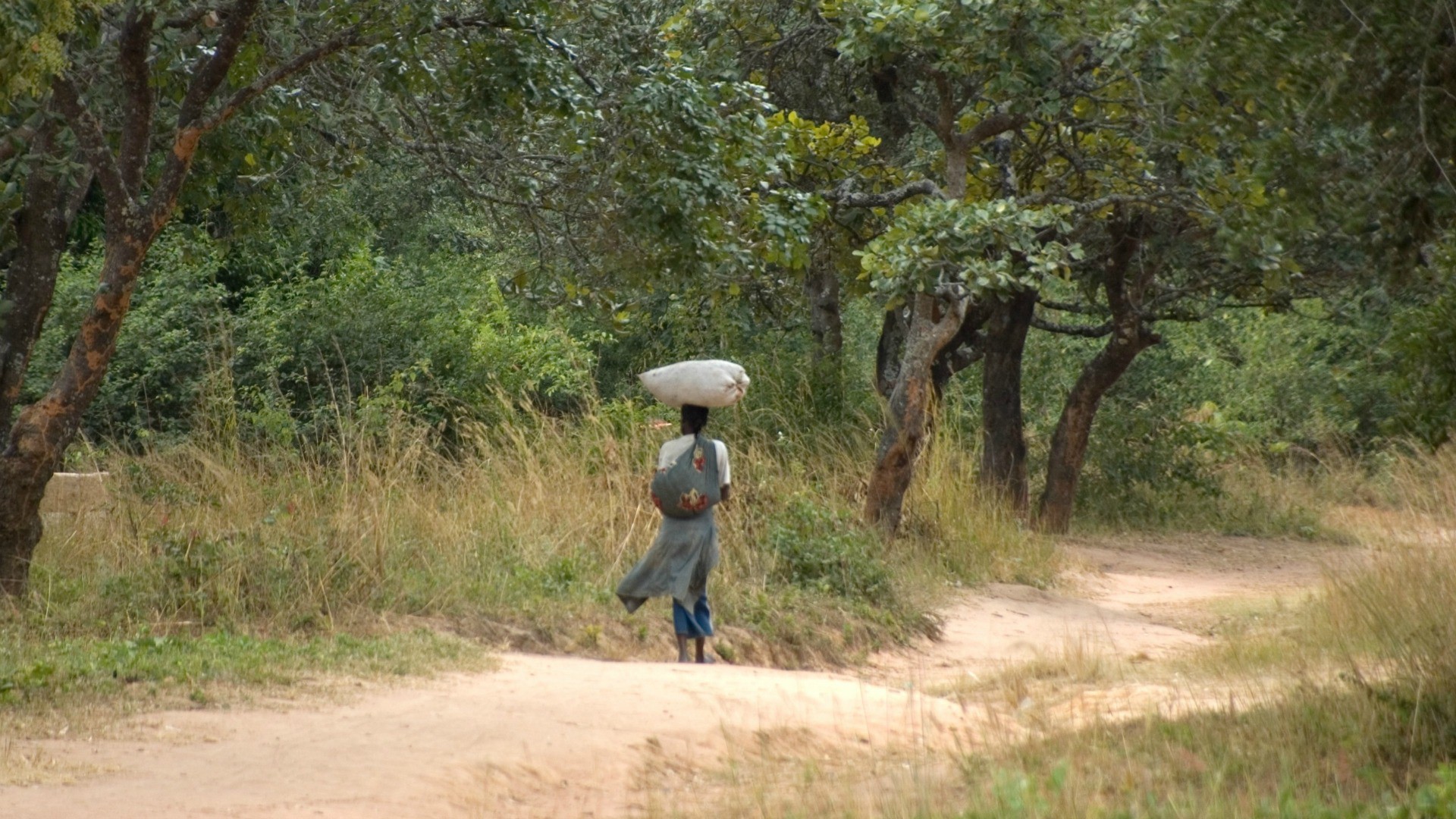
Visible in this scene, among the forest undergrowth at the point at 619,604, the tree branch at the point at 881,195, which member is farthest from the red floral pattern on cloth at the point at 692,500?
the tree branch at the point at 881,195

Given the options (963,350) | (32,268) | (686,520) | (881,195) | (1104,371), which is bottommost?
(686,520)

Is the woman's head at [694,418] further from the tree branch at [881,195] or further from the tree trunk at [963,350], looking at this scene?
the tree trunk at [963,350]

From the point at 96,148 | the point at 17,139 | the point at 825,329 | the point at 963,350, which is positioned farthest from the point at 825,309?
the point at 96,148

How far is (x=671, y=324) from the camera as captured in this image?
18469 mm

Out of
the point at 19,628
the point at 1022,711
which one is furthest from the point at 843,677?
the point at 19,628

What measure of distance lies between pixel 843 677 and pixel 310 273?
13893 mm

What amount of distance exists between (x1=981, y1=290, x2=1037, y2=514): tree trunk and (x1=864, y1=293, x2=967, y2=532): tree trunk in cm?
434

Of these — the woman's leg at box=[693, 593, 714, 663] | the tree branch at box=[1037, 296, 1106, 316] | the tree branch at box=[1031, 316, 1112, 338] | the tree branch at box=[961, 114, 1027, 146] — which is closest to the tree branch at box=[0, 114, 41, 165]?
the woman's leg at box=[693, 593, 714, 663]

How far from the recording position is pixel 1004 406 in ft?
59.8

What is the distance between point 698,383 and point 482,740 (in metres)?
2.87

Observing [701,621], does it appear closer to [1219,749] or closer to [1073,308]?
[1219,749]

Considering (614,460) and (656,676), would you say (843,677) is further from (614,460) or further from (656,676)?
(614,460)

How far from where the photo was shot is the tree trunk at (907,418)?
13.6 m

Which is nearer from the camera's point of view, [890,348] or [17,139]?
[17,139]
